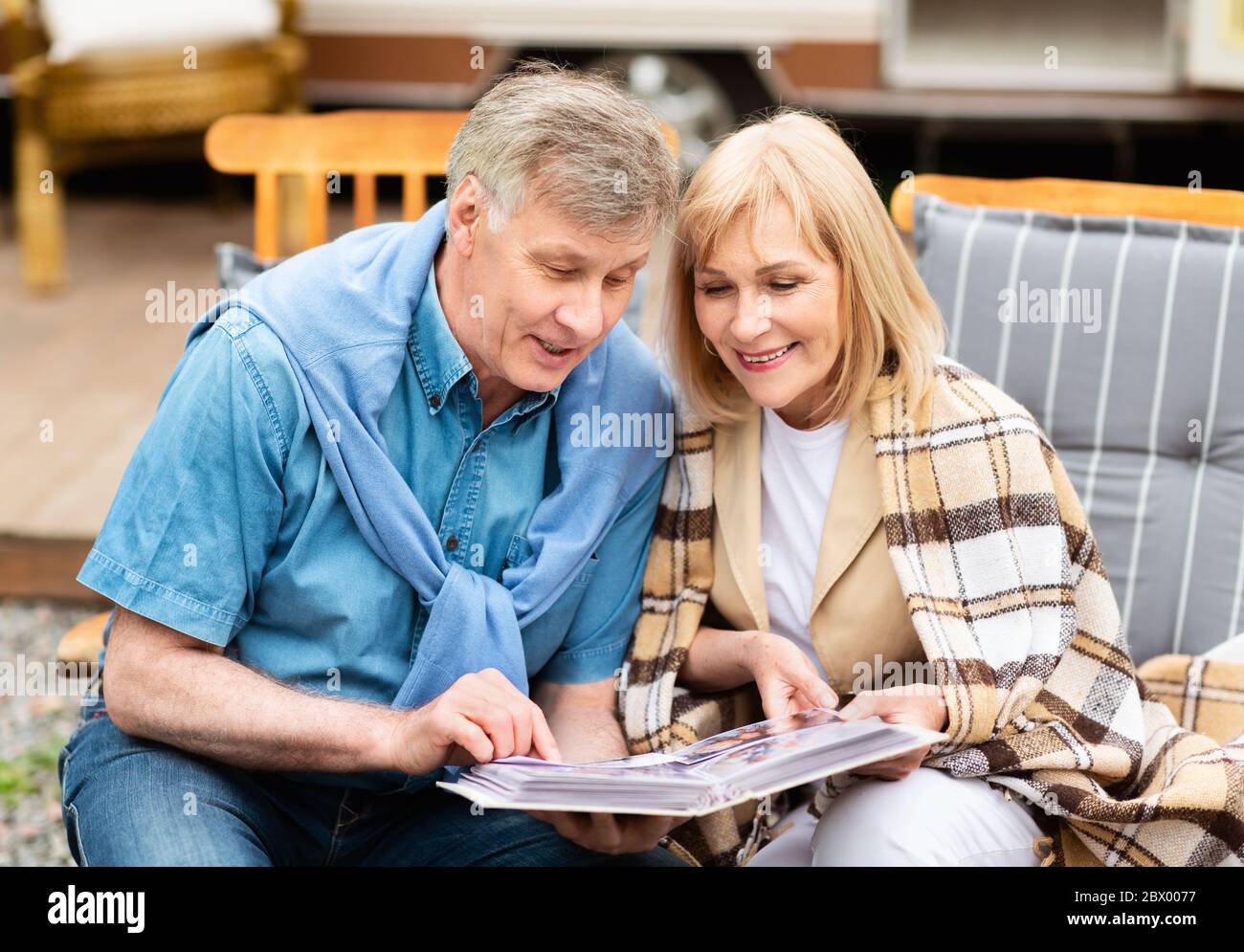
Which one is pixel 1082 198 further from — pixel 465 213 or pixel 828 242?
pixel 465 213

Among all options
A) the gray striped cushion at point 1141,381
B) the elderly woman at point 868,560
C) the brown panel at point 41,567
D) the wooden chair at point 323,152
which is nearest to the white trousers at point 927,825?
the elderly woman at point 868,560

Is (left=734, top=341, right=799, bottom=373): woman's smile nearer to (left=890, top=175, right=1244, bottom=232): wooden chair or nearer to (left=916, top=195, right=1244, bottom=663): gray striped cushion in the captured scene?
(left=916, top=195, right=1244, bottom=663): gray striped cushion

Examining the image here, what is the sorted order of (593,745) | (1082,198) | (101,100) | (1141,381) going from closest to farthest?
Answer: (593,745) < (1141,381) < (1082,198) < (101,100)

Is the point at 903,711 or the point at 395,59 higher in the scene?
the point at 395,59

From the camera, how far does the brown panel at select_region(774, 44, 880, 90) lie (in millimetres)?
5641

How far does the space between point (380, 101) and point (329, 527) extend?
14.3 ft

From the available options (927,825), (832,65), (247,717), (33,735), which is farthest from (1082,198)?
(832,65)

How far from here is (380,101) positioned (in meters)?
5.89

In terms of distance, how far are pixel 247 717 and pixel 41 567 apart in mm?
2117

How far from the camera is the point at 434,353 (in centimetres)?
191

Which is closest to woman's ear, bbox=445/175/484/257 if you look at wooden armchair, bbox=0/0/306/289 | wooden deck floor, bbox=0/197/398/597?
wooden deck floor, bbox=0/197/398/597

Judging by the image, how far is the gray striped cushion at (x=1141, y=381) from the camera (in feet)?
7.70
